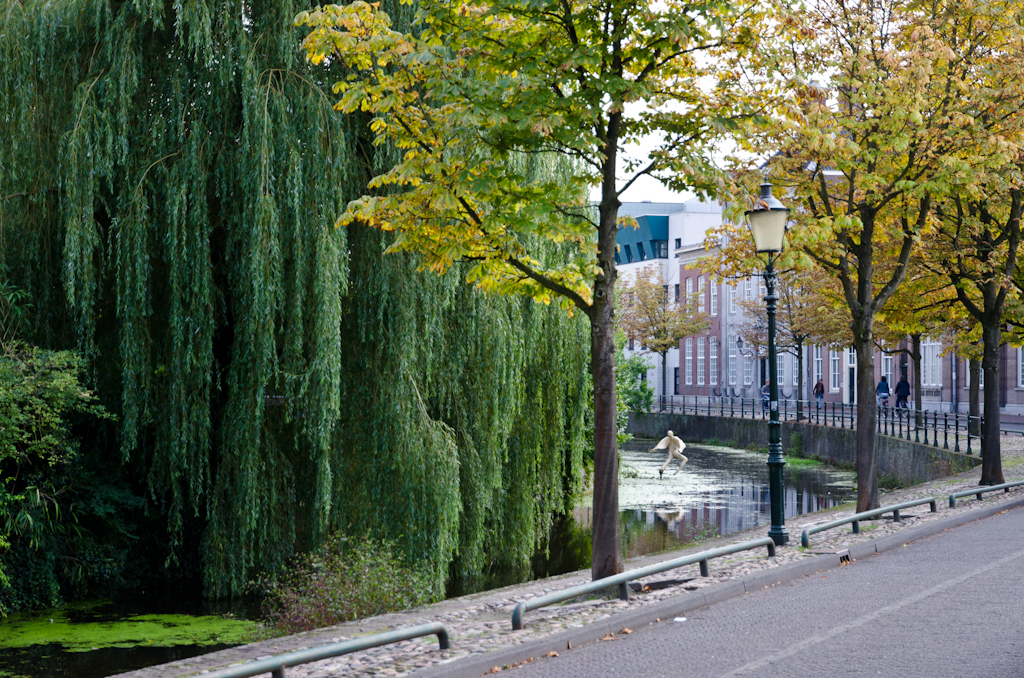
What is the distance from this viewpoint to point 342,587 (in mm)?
12359

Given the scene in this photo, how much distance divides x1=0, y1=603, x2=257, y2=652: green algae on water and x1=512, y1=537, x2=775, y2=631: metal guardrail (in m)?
4.55

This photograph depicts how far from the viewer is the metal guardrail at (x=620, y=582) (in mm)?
8875

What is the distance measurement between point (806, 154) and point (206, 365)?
9531 mm

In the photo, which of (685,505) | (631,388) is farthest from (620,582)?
(631,388)

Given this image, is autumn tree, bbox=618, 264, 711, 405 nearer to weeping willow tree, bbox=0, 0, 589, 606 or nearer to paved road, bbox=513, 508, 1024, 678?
weeping willow tree, bbox=0, 0, 589, 606

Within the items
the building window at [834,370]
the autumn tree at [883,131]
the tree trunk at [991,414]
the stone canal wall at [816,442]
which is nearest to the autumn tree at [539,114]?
the autumn tree at [883,131]

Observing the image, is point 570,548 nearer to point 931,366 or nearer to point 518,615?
point 518,615

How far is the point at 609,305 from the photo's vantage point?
11227 millimetres

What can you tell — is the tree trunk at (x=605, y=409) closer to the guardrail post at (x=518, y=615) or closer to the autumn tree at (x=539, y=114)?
the autumn tree at (x=539, y=114)

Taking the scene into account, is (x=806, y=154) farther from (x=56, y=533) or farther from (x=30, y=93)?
(x=56, y=533)

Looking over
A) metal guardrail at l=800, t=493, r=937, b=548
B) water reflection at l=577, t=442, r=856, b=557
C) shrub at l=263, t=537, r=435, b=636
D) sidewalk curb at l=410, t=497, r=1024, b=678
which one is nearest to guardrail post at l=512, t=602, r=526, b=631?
sidewalk curb at l=410, t=497, r=1024, b=678

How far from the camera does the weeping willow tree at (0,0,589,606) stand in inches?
513

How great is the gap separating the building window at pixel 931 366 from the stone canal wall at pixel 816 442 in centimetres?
954

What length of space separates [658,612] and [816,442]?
30.5m
